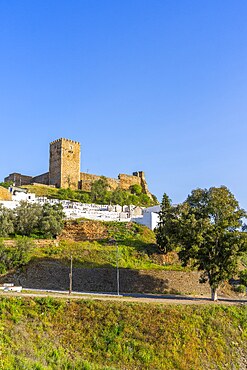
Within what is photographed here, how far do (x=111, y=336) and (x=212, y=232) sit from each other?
546 inches

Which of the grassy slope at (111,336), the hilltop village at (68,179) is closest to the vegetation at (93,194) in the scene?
the hilltop village at (68,179)

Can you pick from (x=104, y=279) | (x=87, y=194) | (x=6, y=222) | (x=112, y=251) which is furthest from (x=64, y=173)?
(x=104, y=279)

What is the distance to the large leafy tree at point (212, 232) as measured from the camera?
3119cm

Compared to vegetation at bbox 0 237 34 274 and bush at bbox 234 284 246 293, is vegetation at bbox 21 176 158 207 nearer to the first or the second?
vegetation at bbox 0 237 34 274

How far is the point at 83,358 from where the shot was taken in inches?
739

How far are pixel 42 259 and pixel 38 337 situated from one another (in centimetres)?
1607

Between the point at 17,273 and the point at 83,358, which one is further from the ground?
the point at 17,273

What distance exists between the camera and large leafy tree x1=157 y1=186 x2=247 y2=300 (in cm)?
3119

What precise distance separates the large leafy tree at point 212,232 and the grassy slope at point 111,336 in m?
6.82

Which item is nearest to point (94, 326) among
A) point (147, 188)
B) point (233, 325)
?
point (233, 325)

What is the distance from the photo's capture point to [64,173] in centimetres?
6869

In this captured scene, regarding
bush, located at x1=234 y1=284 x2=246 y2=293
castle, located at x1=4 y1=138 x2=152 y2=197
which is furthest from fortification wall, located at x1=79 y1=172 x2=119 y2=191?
bush, located at x1=234 y1=284 x2=246 y2=293

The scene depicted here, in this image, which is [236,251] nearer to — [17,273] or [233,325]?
[233,325]

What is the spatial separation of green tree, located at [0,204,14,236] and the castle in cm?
2586
